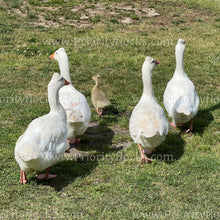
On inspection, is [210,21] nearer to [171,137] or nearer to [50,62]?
[50,62]

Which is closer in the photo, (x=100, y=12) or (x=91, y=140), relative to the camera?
(x=91, y=140)

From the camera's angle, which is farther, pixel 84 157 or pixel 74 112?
pixel 84 157

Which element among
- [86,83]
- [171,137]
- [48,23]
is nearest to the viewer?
[171,137]

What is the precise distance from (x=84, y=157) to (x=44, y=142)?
1.37m

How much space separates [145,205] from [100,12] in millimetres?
13744

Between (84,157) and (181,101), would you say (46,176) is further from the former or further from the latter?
(181,101)

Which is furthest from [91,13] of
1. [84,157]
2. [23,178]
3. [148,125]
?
[23,178]

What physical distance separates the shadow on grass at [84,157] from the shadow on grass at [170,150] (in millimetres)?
919

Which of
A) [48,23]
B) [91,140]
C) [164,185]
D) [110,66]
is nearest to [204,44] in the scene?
[110,66]

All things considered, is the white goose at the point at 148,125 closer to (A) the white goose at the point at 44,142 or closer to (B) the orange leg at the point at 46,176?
(A) the white goose at the point at 44,142

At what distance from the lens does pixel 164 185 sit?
506 centimetres

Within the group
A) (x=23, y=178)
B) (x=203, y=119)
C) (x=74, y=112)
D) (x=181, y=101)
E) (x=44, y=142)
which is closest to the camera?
(x=44, y=142)

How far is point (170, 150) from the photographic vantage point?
6.07 m

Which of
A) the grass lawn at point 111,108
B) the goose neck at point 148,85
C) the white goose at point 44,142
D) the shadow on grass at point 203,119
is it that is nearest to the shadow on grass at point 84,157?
the grass lawn at point 111,108
